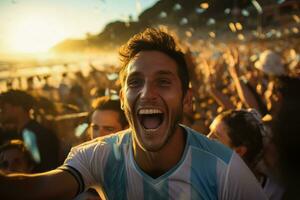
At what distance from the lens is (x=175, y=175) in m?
1.80

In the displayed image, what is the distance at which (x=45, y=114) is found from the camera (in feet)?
16.2

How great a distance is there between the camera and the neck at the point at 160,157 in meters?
1.88

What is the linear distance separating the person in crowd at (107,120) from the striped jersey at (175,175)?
138 centimetres

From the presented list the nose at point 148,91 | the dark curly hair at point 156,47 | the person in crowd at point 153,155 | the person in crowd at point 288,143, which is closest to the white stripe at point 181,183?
the person in crowd at point 153,155

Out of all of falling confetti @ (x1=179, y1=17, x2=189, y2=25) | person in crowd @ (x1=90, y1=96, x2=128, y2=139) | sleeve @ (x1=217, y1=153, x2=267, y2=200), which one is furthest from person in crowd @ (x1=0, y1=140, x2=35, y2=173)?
falling confetti @ (x1=179, y1=17, x2=189, y2=25)

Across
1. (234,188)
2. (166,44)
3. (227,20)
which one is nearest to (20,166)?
(166,44)

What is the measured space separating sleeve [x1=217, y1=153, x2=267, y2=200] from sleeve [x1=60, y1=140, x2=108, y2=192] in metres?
0.60

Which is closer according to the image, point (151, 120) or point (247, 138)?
point (151, 120)

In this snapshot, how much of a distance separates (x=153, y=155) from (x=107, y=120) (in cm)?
152

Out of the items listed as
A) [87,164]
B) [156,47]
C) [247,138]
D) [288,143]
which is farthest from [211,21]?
[87,164]

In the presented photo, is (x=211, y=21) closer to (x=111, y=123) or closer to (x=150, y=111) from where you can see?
(x=111, y=123)

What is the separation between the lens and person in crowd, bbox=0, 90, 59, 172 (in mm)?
3881

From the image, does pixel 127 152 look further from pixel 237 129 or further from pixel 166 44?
pixel 237 129

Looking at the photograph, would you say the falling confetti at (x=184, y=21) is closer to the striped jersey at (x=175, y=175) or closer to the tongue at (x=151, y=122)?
the tongue at (x=151, y=122)
